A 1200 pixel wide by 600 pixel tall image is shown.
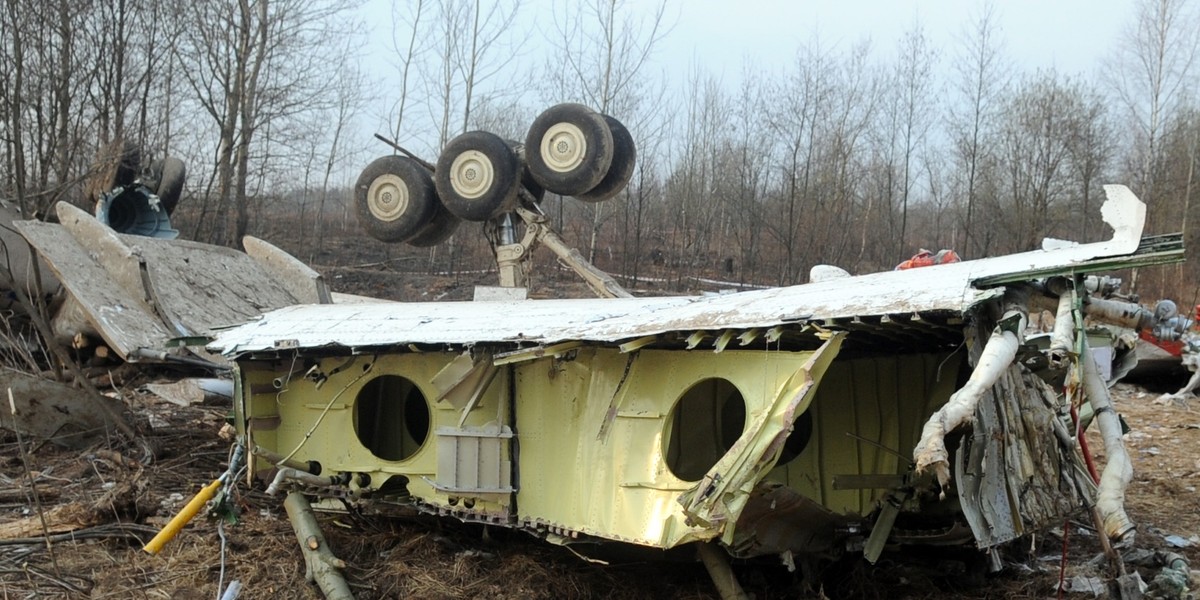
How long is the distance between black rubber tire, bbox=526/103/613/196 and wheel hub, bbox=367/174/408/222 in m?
1.54

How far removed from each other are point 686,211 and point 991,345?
2364 cm

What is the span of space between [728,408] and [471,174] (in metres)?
3.98

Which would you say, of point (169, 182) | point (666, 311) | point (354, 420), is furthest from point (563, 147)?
point (169, 182)

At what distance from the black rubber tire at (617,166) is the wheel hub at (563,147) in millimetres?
335

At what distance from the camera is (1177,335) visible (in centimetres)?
575

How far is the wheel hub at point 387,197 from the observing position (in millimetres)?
10742

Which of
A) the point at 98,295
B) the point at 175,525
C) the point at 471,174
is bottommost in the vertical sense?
the point at 175,525

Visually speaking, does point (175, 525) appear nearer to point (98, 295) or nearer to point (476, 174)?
point (476, 174)

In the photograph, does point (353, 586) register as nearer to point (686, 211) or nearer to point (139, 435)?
point (139, 435)

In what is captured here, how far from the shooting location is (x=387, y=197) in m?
10.8

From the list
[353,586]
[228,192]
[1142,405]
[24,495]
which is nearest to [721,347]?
[353,586]

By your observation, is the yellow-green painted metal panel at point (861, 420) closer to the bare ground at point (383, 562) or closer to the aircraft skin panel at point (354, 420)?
the bare ground at point (383, 562)

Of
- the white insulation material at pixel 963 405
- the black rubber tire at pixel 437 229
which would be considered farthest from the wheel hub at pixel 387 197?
the white insulation material at pixel 963 405

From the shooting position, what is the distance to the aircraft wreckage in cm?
526
